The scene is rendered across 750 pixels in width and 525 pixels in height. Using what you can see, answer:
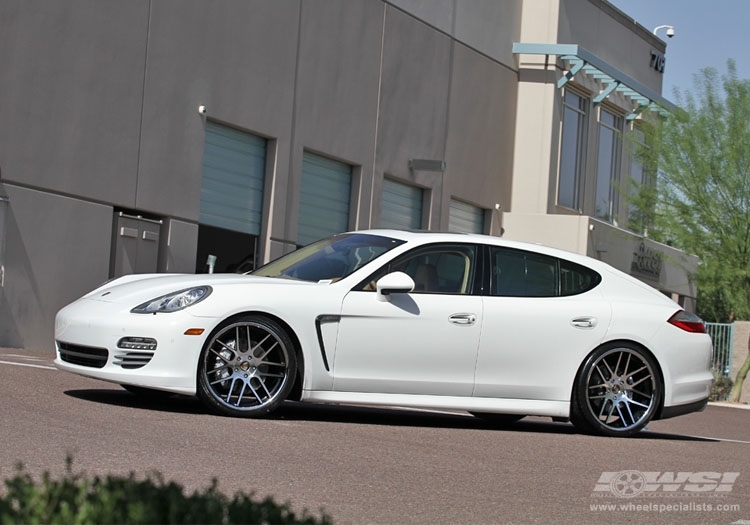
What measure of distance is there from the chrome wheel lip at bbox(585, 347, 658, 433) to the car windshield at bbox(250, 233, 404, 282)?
1.90m

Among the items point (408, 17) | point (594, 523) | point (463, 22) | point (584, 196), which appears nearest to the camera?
point (594, 523)

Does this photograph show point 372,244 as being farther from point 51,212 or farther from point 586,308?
point 51,212

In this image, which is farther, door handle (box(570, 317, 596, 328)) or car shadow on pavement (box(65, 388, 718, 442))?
door handle (box(570, 317, 596, 328))

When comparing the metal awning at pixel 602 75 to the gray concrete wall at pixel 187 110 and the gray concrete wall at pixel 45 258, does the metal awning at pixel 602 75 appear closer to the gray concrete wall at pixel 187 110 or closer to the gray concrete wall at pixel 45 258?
the gray concrete wall at pixel 187 110

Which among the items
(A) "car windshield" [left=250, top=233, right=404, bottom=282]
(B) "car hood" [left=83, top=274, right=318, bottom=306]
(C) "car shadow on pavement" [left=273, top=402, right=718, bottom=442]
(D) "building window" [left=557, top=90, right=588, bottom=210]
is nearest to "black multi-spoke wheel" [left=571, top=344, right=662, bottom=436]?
(C) "car shadow on pavement" [left=273, top=402, right=718, bottom=442]

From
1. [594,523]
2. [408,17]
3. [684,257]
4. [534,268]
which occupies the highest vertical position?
[408,17]

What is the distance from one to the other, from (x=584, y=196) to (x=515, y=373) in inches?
958

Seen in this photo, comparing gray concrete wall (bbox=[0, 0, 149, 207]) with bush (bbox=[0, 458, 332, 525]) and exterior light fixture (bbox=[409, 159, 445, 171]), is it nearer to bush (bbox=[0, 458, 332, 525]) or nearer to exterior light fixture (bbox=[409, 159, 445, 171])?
exterior light fixture (bbox=[409, 159, 445, 171])

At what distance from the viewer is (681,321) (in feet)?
32.9

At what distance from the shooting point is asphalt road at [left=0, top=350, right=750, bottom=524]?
19.1 feet

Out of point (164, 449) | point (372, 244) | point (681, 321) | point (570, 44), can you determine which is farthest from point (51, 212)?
point (570, 44)

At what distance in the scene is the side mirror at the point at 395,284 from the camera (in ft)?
28.7

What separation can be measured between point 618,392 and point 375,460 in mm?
3253

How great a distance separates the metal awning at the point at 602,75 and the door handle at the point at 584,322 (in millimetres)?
21187
